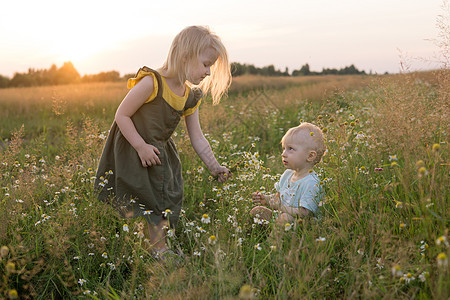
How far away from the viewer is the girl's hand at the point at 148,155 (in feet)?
A: 10.5

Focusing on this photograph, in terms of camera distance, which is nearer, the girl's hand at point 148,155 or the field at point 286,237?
the field at point 286,237

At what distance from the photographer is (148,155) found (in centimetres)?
321

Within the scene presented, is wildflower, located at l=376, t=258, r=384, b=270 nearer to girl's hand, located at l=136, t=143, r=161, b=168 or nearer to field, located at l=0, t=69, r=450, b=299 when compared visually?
field, located at l=0, t=69, r=450, b=299

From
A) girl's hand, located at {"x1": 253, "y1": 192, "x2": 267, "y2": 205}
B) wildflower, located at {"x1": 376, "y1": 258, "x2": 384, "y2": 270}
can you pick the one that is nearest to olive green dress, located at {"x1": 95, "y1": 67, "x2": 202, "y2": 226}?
girl's hand, located at {"x1": 253, "y1": 192, "x2": 267, "y2": 205}

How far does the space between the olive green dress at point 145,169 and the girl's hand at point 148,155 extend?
0.31ft

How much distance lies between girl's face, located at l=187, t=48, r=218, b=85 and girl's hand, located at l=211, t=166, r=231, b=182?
0.84m

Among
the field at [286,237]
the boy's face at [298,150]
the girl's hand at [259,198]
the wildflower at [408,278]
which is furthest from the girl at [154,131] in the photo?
the wildflower at [408,278]

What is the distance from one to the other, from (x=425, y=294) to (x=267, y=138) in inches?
185

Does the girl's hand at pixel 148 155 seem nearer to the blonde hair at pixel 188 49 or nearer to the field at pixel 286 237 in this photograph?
the field at pixel 286 237

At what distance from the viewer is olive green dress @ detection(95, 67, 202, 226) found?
3307 mm

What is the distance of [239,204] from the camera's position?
3244mm

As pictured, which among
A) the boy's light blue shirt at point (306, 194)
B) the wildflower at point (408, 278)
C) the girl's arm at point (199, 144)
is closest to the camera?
the wildflower at point (408, 278)

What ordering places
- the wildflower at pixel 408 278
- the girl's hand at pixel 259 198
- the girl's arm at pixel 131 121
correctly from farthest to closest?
the girl's hand at pixel 259 198
the girl's arm at pixel 131 121
the wildflower at pixel 408 278

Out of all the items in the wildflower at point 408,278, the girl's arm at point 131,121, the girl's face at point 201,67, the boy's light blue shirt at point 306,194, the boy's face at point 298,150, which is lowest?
the wildflower at point 408,278
